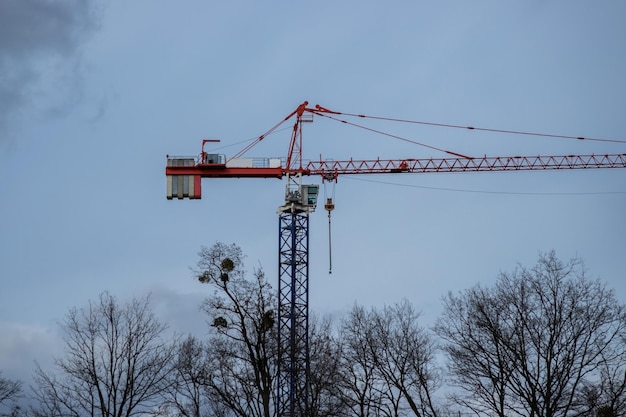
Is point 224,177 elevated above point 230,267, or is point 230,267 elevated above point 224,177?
point 224,177

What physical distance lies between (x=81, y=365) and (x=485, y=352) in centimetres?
2164

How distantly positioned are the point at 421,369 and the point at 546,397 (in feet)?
29.3

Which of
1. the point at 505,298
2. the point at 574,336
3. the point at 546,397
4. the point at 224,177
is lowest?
the point at 546,397

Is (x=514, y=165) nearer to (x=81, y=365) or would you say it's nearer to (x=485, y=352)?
(x=485, y=352)

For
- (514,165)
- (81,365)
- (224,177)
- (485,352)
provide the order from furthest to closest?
(514,165) → (224,177) → (485,352) → (81,365)

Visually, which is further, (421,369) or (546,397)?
(421,369)

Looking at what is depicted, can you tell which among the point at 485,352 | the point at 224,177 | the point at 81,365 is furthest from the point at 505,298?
the point at 224,177

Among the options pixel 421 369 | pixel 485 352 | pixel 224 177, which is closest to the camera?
pixel 485 352

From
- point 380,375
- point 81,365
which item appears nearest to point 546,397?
point 380,375

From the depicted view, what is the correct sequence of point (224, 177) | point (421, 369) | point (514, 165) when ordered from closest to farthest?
point (421, 369) → point (224, 177) → point (514, 165)

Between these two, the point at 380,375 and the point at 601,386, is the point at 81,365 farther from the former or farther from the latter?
the point at 601,386

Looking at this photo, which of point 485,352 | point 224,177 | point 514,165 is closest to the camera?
point 485,352

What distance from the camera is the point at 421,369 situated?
54.1 meters

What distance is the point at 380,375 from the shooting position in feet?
182
